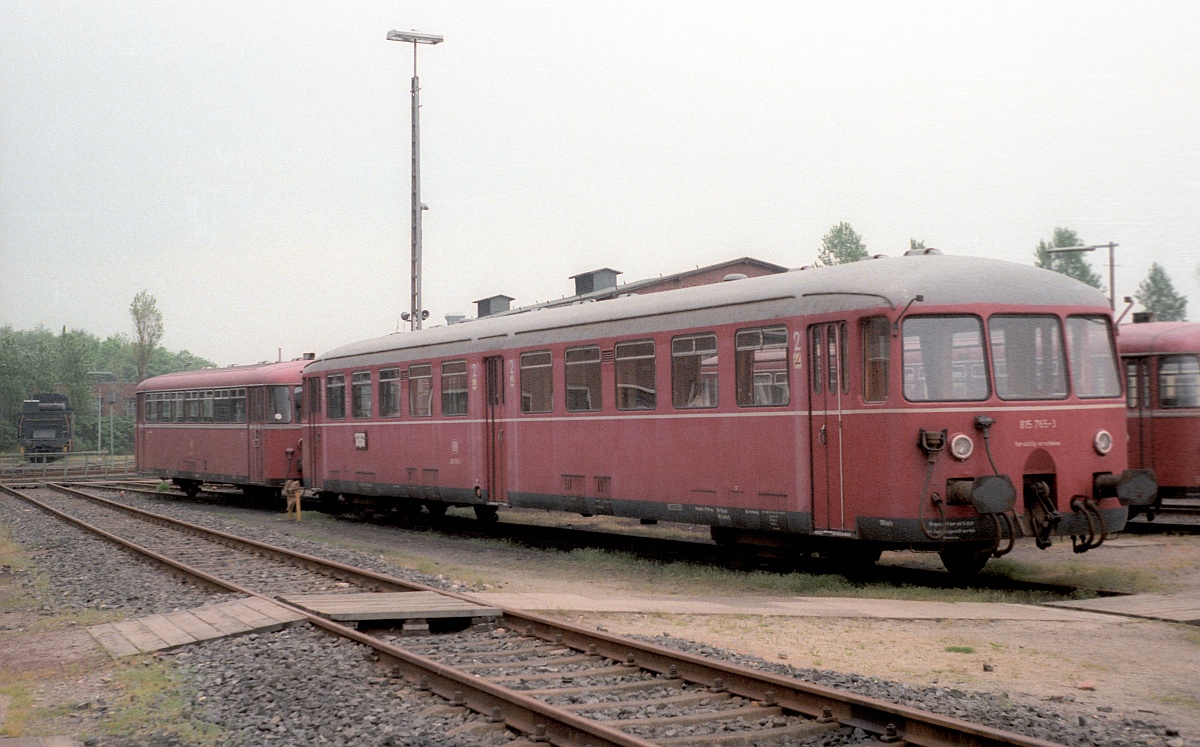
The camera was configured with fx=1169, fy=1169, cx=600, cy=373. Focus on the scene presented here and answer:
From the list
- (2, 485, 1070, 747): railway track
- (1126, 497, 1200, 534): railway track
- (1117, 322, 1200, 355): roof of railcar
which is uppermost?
(1117, 322, 1200, 355): roof of railcar

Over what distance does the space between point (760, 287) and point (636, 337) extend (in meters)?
2.23

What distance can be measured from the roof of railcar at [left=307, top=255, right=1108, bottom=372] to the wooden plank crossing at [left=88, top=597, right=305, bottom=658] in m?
5.85

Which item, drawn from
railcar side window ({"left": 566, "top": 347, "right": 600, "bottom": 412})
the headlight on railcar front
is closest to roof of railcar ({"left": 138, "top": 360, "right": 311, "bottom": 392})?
railcar side window ({"left": 566, "top": 347, "right": 600, "bottom": 412})

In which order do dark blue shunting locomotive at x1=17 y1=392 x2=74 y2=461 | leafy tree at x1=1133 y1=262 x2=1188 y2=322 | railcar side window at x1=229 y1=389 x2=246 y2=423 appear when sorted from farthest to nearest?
leafy tree at x1=1133 y1=262 x2=1188 y2=322 < dark blue shunting locomotive at x1=17 y1=392 x2=74 y2=461 < railcar side window at x1=229 y1=389 x2=246 y2=423

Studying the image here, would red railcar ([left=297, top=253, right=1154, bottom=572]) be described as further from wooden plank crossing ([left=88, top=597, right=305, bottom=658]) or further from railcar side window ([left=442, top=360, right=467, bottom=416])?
wooden plank crossing ([left=88, top=597, right=305, bottom=658])

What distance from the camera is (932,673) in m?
7.88

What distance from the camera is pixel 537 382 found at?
1684cm

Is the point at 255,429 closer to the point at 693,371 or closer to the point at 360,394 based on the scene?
the point at 360,394

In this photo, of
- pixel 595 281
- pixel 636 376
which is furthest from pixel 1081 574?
pixel 595 281

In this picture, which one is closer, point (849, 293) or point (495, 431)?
point (849, 293)

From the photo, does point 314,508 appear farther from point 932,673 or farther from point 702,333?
point 932,673

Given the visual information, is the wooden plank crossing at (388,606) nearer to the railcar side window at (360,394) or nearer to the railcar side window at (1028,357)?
the railcar side window at (1028,357)

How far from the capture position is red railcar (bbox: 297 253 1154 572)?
37.1ft

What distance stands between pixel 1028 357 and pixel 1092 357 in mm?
899
